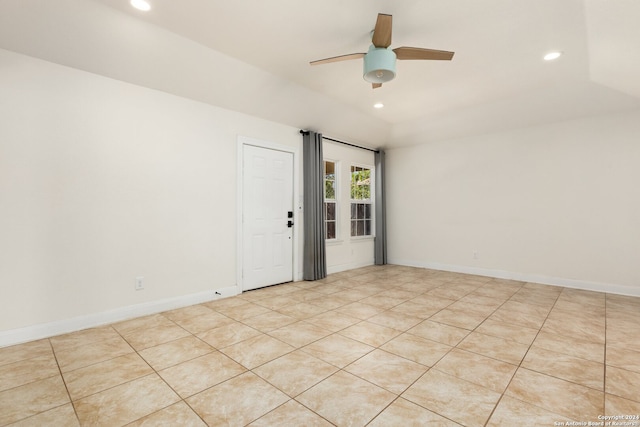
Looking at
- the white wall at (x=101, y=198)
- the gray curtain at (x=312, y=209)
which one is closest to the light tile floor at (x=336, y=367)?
the white wall at (x=101, y=198)

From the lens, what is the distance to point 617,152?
4.24 m

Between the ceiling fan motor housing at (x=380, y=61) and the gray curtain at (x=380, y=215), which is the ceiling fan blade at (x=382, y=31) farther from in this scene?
the gray curtain at (x=380, y=215)

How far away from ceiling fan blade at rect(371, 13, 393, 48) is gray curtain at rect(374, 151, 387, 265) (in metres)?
4.11

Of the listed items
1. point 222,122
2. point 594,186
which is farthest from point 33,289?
point 594,186

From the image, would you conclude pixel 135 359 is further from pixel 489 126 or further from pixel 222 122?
pixel 489 126

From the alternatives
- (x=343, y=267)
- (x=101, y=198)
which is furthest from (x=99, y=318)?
(x=343, y=267)

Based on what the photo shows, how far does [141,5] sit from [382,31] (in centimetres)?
208

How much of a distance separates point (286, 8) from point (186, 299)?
3.39 metres

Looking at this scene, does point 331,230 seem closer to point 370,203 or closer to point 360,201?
point 360,201

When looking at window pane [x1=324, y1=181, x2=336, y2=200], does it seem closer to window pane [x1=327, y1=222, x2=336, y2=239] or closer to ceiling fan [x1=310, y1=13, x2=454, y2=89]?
window pane [x1=327, y1=222, x2=336, y2=239]

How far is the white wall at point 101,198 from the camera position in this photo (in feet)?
8.54

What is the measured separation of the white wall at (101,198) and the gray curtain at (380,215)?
359 centimetres

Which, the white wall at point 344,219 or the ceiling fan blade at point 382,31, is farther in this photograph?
the white wall at point 344,219

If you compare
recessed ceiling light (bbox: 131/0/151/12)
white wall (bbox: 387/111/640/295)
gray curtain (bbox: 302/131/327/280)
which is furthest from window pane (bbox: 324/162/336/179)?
recessed ceiling light (bbox: 131/0/151/12)
